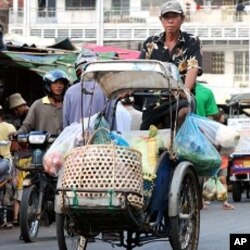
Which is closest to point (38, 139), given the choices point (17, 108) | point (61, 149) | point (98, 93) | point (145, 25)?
point (98, 93)

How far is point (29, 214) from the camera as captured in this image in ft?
34.8

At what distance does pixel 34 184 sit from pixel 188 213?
3149mm

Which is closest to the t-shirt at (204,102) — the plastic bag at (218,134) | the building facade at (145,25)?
the plastic bag at (218,134)

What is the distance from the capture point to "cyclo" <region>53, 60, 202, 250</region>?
705 centimetres

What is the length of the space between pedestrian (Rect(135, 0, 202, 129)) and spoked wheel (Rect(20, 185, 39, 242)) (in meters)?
2.34

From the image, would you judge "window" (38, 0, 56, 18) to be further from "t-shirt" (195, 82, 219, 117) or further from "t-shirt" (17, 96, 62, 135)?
"t-shirt" (17, 96, 62, 135)

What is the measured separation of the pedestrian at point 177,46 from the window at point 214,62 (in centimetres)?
4454

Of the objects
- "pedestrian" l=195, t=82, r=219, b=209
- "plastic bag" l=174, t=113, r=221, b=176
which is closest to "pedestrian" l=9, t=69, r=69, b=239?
"pedestrian" l=195, t=82, r=219, b=209

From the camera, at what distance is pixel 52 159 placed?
7930 millimetres

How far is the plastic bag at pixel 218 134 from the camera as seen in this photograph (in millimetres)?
8203

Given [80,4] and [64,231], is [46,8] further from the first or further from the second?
[64,231]

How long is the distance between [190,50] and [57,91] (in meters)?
2.60

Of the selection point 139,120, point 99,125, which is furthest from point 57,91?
point 99,125

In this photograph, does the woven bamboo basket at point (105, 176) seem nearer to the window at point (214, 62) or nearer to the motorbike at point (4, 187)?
the motorbike at point (4, 187)
